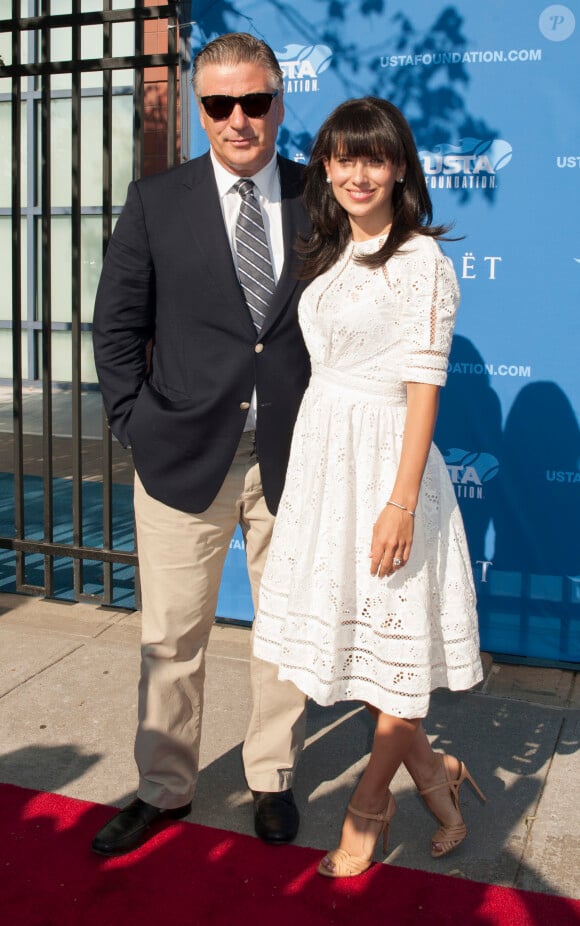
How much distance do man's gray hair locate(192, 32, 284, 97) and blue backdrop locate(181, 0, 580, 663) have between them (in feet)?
4.95

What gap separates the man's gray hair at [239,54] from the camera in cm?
284

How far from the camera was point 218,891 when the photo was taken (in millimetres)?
2875

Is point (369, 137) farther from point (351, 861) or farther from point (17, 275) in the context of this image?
point (17, 275)

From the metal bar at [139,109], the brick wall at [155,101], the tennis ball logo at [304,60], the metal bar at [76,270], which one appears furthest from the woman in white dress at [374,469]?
the brick wall at [155,101]

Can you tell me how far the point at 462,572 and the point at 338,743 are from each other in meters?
1.28

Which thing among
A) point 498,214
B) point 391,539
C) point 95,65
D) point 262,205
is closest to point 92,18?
point 95,65

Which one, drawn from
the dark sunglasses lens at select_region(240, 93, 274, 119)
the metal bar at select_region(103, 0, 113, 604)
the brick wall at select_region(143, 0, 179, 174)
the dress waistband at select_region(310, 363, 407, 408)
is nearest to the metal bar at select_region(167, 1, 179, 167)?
the metal bar at select_region(103, 0, 113, 604)

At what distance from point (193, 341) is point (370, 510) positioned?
0.74m

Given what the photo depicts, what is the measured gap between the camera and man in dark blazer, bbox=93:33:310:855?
2.92m

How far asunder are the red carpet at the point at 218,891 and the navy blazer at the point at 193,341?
106 centimetres

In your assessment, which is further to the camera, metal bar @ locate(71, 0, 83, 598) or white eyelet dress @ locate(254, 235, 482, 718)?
metal bar @ locate(71, 0, 83, 598)

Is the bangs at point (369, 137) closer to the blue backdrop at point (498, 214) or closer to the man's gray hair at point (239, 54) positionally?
the man's gray hair at point (239, 54)

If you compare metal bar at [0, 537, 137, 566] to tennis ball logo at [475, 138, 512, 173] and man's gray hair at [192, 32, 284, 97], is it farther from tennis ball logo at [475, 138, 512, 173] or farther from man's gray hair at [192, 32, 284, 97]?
man's gray hair at [192, 32, 284, 97]

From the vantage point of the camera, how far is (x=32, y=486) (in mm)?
8297
